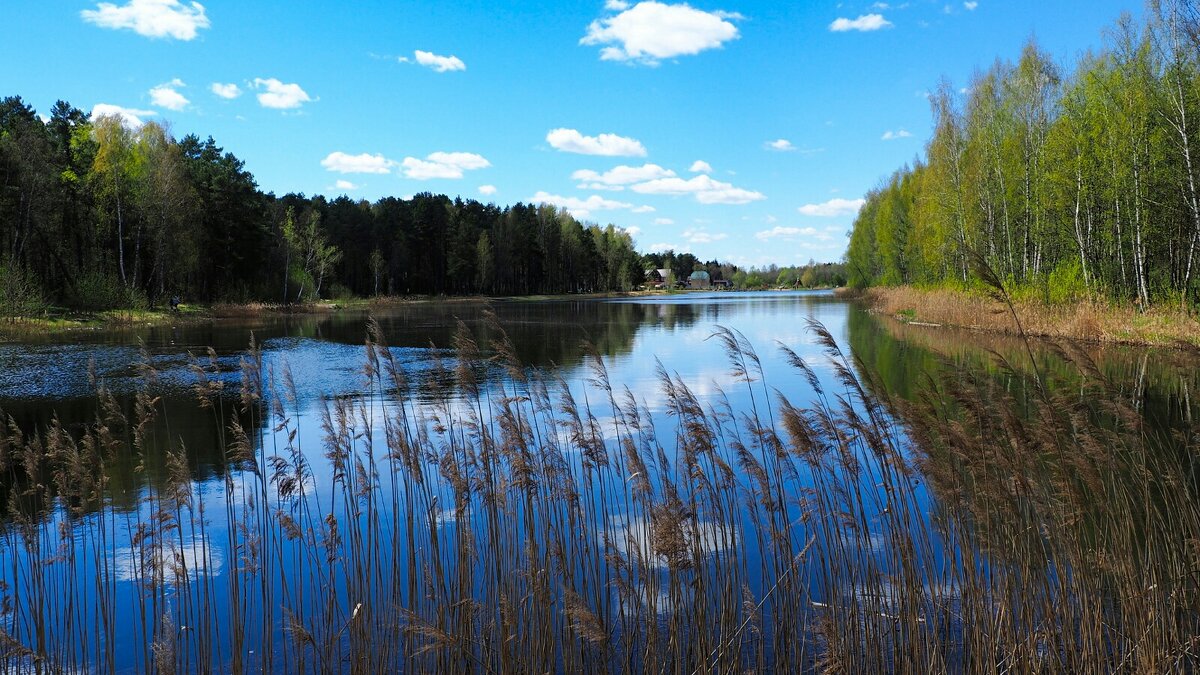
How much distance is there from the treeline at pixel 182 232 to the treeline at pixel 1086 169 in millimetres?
49735

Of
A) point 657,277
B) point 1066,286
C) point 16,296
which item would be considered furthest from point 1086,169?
point 657,277

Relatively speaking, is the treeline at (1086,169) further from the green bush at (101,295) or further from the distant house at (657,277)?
the distant house at (657,277)

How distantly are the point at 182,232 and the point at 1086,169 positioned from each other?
5736 centimetres

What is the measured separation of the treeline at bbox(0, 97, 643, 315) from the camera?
4519cm

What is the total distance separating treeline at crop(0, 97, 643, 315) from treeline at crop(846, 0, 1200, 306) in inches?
1958

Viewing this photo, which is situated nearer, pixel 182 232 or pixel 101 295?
pixel 101 295

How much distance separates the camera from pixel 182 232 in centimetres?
5584

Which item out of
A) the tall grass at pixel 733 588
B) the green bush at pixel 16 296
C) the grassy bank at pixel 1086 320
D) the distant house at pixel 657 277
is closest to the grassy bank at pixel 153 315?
the green bush at pixel 16 296

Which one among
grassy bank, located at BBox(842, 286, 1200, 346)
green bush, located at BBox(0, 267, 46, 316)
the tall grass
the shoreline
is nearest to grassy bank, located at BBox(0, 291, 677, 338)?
the shoreline

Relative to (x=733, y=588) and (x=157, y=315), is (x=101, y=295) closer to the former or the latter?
(x=157, y=315)

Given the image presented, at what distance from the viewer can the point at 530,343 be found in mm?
33844

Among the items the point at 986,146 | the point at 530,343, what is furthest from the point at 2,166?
the point at 986,146

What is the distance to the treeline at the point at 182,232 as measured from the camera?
148 ft

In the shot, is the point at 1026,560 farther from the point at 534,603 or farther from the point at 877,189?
the point at 877,189
